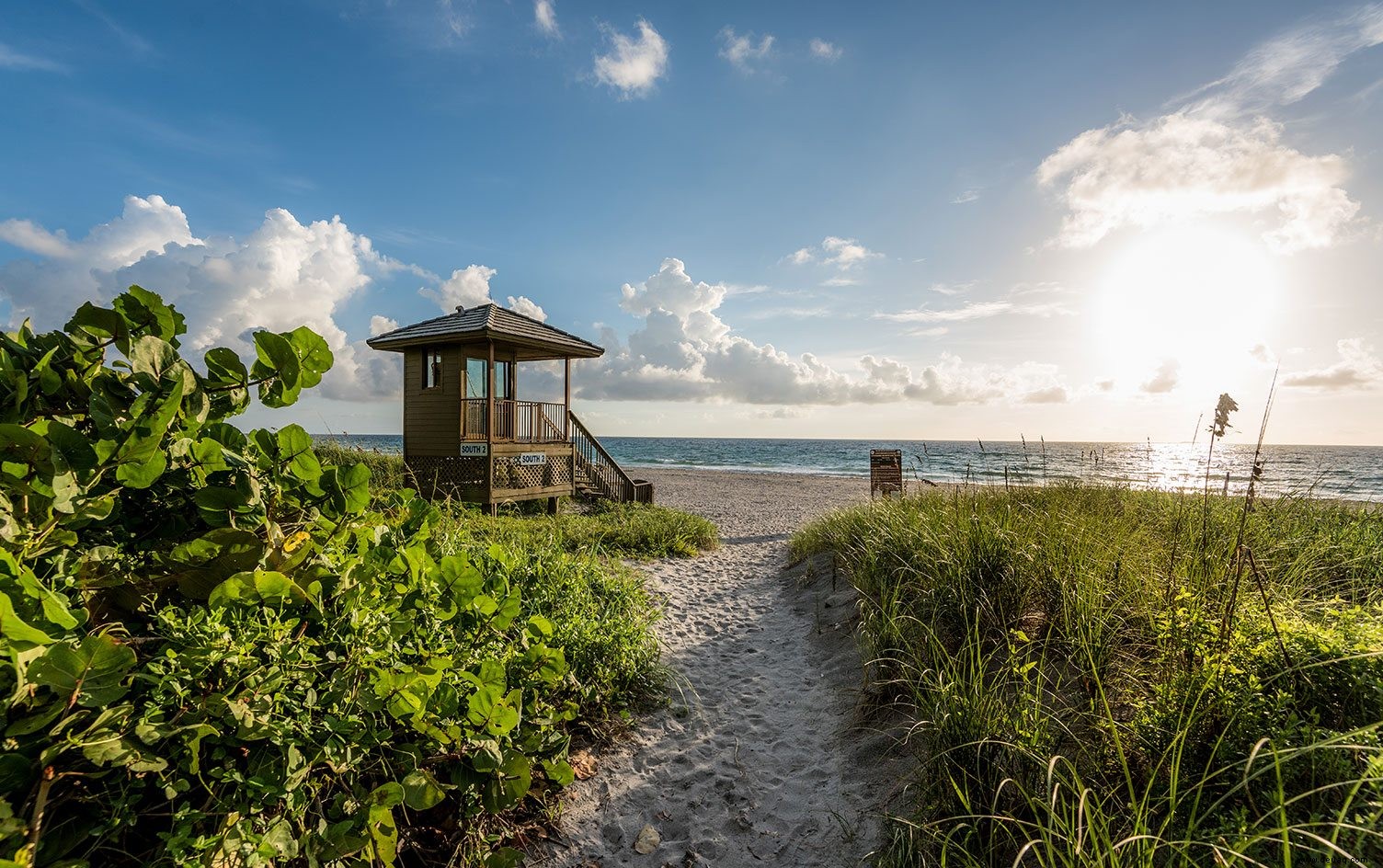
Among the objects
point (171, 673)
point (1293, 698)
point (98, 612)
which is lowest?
point (1293, 698)

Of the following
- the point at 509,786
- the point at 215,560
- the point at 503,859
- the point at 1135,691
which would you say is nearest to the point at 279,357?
the point at 215,560

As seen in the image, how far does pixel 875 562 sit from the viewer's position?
5.90 m

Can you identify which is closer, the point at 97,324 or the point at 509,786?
the point at 97,324

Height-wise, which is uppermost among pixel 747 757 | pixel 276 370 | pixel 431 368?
pixel 431 368

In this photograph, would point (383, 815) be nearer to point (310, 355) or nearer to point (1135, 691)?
point (310, 355)

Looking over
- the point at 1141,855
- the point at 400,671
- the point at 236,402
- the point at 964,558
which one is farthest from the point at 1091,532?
the point at 236,402

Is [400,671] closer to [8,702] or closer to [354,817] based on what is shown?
[354,817]

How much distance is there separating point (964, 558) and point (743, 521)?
10.4 meters

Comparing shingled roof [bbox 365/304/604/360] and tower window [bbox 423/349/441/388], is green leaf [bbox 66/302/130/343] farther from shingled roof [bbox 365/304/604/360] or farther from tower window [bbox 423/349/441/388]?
tower window [bbox 423/349/441/388]

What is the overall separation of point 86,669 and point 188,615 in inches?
16.2

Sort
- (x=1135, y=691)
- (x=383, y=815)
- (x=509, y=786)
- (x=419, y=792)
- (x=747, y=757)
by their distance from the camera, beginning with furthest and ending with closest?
(x=747, y=757)
(x=1135, y=691)
(x=509, y=786)
(x=419, y=792)
(x=383, y=815)

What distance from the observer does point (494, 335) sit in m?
12.9

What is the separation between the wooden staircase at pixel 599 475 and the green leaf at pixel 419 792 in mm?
13390

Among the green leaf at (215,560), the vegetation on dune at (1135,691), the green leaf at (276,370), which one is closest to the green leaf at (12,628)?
the green leaf at (215,560)
